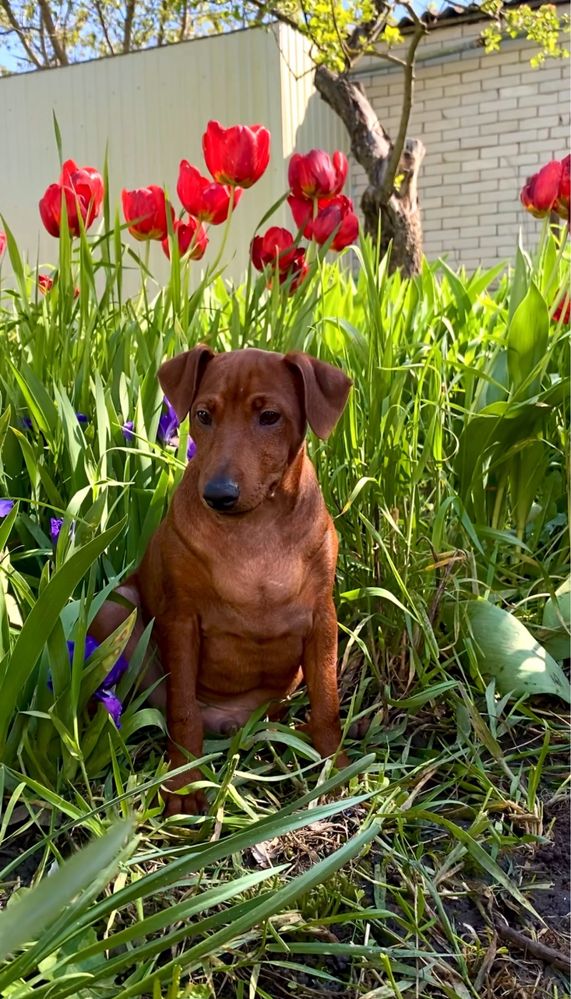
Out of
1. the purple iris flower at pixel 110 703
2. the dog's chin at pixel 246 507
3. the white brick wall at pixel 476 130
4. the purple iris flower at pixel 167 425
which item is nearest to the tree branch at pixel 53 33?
the white brick wall at pixel 476 130

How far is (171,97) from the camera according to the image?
342 inches

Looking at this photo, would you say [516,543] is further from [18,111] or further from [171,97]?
[18,111]

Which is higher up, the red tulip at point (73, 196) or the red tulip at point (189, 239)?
the red tulip at point (73, 196)

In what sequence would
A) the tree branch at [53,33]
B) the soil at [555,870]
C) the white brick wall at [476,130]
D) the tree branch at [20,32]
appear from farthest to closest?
the tree branch at [53,33] < the tree branch at [20,32] < the white brick wall at [476,130] < the soil at [555,870]

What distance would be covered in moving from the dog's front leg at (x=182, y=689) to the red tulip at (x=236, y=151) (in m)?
1.05

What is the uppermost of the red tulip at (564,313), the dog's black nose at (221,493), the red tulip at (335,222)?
the red tulip at (335,222)

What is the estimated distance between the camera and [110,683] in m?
1.33

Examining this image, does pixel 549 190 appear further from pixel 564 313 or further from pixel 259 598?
pixel 259 598

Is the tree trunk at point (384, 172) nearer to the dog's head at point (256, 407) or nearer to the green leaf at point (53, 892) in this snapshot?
the dog's head at point (256, 407)

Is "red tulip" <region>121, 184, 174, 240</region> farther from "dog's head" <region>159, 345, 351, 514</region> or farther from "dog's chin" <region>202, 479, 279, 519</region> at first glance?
"dog's chin" <region>202, 479, 279, 519</region>

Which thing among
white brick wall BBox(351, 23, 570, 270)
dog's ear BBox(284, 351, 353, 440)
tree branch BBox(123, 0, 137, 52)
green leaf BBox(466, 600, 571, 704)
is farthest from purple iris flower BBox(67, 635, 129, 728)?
tree branch BBox(123, 0, 137, 52)

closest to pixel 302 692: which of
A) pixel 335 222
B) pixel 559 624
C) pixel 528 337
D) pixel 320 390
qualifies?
pixel 559 624

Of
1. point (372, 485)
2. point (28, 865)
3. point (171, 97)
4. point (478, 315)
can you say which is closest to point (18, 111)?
point (171, 97)

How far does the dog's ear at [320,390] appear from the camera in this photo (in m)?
1.31
